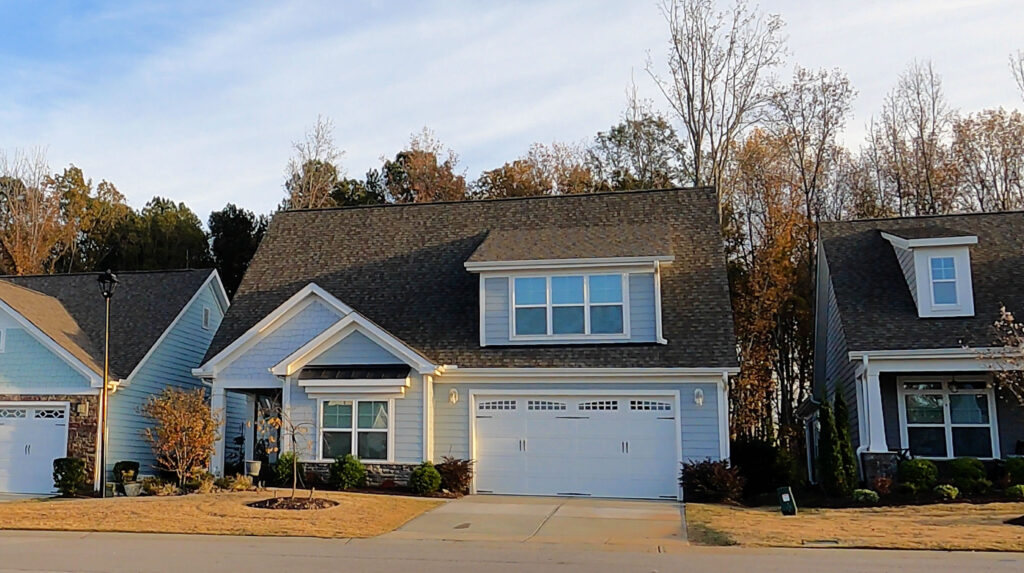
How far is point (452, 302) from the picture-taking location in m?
22.1

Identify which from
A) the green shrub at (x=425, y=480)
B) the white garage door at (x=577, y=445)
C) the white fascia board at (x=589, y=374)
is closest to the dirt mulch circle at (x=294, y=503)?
the green shrub at (x=425, y=480)

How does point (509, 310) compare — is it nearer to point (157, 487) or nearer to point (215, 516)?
point (215, 516)

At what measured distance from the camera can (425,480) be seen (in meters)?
19.1

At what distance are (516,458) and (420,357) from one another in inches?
122

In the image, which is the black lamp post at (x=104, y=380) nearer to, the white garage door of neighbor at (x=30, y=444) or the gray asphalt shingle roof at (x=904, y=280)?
the white garage door of neighbor at (x=30, y=444)

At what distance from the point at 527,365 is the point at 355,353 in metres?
3.97

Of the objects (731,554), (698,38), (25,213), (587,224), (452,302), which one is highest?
(698,38)

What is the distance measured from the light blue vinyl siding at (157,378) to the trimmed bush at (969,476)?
60.8 feet

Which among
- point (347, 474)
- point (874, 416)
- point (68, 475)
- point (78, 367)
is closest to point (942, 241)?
point (874, 416)

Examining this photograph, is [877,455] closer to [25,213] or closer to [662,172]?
[662,172]

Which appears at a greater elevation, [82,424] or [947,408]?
[947,408]

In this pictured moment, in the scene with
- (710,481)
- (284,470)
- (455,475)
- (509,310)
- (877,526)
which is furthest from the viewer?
(509,310)

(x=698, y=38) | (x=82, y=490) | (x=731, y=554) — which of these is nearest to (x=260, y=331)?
(x=82, y=490)

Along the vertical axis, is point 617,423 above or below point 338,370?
below
